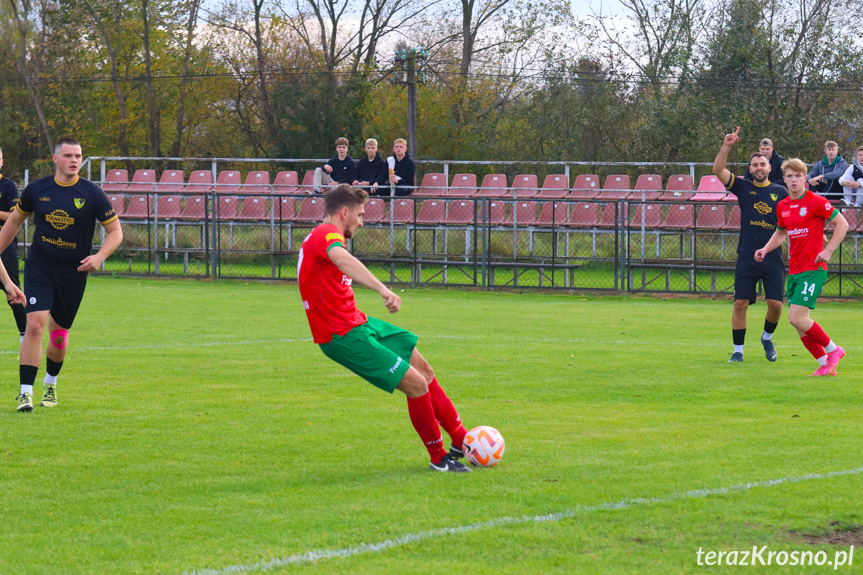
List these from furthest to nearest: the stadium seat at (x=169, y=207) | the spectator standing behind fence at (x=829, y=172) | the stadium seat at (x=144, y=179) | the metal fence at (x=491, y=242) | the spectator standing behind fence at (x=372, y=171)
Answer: the stadium seat at (x=144, y=179) < the stadium seat at (x=169, y=207) < the spectator standing behind fence at (x=372, y=171) < the metal fence at (x=491, y=242) < the spectator standing behind fence at (x=829, y=172)

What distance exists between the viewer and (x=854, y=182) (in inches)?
791

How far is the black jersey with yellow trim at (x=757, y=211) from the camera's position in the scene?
11.3m

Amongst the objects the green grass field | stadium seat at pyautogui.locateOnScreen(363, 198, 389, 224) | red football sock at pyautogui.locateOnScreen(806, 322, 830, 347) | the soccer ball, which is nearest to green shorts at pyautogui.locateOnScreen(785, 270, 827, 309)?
red football sock at pyautogui.locateOnScreen(806, 322, 830, 347)

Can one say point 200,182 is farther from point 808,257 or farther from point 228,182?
point 808,257

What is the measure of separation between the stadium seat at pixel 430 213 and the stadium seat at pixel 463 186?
3.35 m

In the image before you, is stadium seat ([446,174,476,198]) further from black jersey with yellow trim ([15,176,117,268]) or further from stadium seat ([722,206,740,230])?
black jersey with yellow trim ([15,176,117,268])

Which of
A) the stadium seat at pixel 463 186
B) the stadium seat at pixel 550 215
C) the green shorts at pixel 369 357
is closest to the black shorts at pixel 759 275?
the green shorts at pixel 369 357

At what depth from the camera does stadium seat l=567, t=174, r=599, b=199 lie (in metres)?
→ 27.5

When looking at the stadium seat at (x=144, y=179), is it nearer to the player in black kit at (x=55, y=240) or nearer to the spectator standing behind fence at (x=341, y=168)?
the spectator standing behind fence at (x=341, y=168)

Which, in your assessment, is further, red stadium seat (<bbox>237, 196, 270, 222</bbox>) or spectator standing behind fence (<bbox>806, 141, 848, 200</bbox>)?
red stadium seat (<bbox>237, 196, 270, 222</bbox>)

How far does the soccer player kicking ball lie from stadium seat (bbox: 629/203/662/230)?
17.1 meters

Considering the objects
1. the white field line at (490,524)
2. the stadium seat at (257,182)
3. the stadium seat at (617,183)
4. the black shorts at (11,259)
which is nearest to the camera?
the white field line at (490,524)

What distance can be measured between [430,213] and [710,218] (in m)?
6.02

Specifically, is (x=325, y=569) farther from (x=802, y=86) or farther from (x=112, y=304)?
(x=802, y=86)
